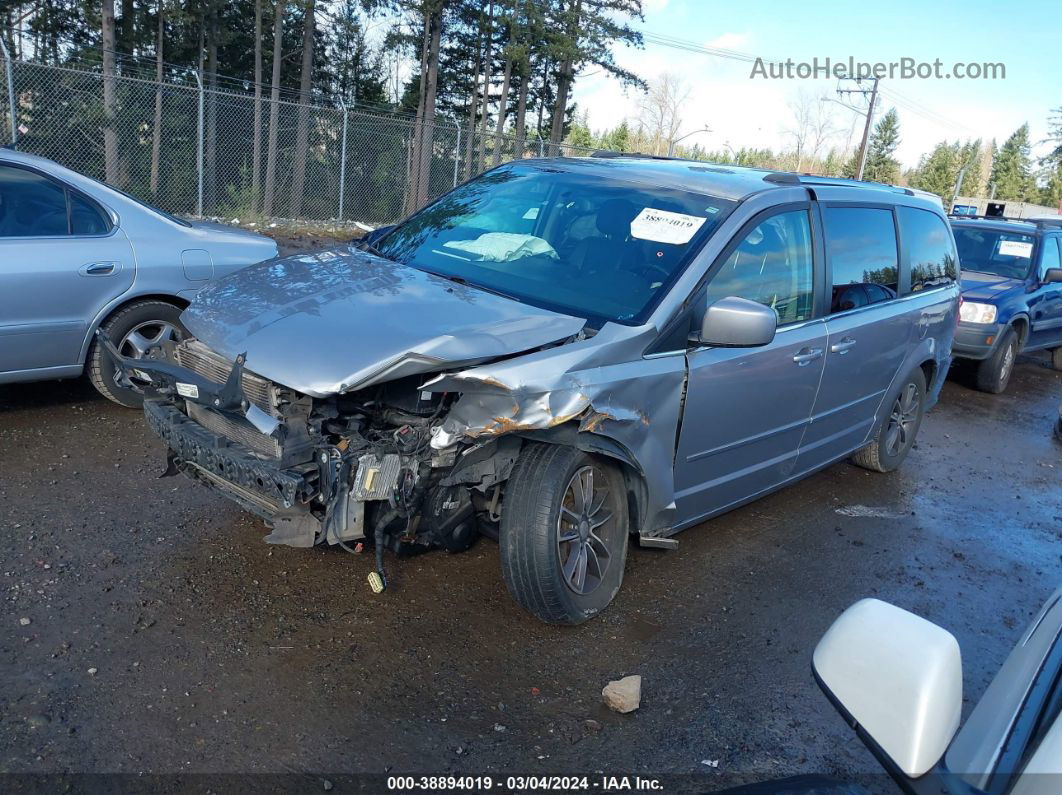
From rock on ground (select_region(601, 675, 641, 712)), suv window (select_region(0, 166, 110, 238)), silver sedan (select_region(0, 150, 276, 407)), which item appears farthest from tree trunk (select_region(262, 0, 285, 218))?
rock on ground (select_region(601, 675, 641, 712))

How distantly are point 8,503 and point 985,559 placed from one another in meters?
5.29

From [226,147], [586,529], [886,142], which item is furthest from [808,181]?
[886,142]

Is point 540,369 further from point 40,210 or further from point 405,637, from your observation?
point 40,210

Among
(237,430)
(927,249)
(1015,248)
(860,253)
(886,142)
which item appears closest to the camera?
(237,430)

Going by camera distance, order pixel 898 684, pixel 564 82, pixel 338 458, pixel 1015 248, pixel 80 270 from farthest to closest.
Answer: pixel 564 82 → pixel 1015 248 → pixel 80 270 → pixel 338 458 → pixel 898 684

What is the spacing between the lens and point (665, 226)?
3.86m

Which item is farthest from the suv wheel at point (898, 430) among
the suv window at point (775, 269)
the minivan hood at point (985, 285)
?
the minivan hood at point (985, 285)

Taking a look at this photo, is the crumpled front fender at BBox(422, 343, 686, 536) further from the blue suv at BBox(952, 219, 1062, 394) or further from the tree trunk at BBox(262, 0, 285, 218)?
the tree trunk at BBox(262, 0, 285, 218)

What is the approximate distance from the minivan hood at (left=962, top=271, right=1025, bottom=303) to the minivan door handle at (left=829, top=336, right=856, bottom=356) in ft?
18.7

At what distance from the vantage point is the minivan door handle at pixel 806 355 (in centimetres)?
416

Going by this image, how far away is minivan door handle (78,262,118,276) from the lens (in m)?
5.09

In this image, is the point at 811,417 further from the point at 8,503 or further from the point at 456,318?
the point at 8,503

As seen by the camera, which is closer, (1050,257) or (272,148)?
(1050,257)

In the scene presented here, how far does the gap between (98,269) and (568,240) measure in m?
3.10
